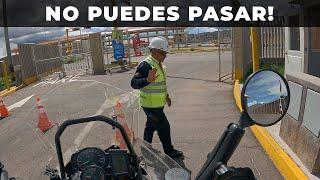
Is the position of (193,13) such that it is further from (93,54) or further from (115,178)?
(115,178)

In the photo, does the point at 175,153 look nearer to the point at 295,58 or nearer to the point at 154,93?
the point at 154,93

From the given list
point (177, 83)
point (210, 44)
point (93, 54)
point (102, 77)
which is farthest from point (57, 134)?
point (210, 44)

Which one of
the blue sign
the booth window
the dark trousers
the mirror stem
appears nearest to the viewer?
the mirror stem

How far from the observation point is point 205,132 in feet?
22.9

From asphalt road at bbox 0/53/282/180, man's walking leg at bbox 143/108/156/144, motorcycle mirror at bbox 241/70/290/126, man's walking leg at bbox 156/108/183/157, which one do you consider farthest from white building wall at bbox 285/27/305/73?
motorcycle mirror at bbox 241/70/290/126

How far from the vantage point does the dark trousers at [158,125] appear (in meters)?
5.35

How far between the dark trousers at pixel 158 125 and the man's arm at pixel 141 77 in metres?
0.47

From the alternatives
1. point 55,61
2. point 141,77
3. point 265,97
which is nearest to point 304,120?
point 141,77

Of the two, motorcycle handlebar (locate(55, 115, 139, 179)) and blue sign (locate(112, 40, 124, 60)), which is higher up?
blue sign (locate(112, 40, 124, 60))

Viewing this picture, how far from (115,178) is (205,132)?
4930 mm

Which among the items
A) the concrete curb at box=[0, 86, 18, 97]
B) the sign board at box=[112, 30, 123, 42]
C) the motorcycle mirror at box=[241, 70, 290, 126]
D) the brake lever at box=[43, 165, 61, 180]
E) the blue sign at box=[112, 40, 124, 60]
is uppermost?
the sign board at box=[112, 30, 123, 42]

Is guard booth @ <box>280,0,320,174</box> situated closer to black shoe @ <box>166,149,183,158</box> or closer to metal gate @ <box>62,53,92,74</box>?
black shoe @ <box>166,149,183,158</box>

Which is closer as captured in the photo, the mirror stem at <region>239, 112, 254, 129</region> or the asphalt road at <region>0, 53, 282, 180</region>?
the mirror stem at <region>239, 112, 254, 129</region>

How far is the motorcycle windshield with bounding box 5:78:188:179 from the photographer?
2.49 metres
